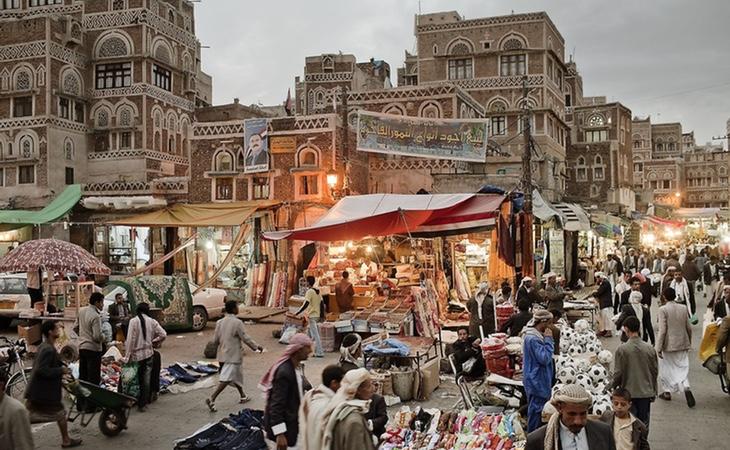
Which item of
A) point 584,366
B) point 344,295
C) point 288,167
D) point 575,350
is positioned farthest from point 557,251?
point 584,366

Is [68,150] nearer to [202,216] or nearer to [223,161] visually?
[223,161]

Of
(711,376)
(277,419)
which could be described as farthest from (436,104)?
(277,419)

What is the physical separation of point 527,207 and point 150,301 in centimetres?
943

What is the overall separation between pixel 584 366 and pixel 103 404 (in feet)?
18.8

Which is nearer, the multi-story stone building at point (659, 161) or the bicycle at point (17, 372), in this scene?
the bicycle at point (17, 372)

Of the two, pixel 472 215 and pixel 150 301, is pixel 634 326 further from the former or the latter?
pixel 150 301

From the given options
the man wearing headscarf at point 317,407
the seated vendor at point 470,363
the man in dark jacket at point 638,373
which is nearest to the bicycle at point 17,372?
the man wearing headscarf at point 317,407

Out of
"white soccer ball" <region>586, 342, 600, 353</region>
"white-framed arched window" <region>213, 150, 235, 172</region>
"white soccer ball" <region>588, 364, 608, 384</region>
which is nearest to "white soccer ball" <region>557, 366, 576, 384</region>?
"white soccer ball" <region>588, 364, 608, 384</region>

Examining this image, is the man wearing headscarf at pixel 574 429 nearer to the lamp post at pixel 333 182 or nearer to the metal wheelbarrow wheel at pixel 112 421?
the metal wheelbarrow wheel at pixel 112 421

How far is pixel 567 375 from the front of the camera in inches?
270

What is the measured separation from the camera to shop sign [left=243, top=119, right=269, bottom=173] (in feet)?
73.9

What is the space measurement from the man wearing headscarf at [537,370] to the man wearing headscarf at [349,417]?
8.87 feet

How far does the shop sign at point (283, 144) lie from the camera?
22.1 m

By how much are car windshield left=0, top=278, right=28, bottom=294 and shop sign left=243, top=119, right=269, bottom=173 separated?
8792 millimetres
